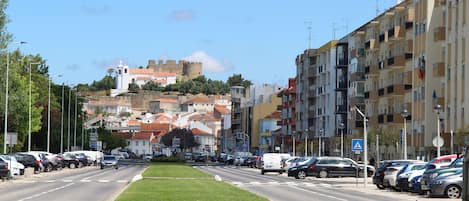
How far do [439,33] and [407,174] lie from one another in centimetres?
3922

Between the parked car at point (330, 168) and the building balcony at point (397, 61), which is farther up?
the building balcony at point (397, 61)

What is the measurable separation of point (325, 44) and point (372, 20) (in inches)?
1225

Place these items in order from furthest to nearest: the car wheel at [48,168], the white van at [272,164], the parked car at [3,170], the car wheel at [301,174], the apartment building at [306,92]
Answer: the apartment building at [306,92], the white van at [272,164], the car wheel at [48,168], the car wheel at [301,174], the parked car at [3,170]

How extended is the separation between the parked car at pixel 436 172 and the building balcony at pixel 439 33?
42.3 metres

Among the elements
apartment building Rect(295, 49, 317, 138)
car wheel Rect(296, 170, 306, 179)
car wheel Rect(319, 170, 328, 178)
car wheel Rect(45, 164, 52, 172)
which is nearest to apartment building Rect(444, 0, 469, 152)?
car wheel Rect(319, 170, 328, 178)

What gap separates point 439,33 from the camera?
91.4 m

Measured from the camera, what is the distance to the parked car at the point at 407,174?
53.7 meters

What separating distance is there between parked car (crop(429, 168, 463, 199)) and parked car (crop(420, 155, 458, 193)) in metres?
0.27

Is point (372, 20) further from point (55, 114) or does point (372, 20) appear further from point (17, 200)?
point (17, 200)

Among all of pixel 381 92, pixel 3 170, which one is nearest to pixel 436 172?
pixel 3 170

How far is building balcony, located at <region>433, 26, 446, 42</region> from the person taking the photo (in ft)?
298

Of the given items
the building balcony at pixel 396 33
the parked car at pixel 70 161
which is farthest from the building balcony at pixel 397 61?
the parked car at pixel 70 161

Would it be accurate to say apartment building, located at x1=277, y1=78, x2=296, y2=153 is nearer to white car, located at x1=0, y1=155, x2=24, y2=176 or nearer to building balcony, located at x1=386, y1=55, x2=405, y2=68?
building balcony, located at x1=386, y1=55, x2=405, y2=68

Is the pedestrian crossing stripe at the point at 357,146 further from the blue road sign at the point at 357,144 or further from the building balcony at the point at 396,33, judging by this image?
the building balcony at the point at 396,33
